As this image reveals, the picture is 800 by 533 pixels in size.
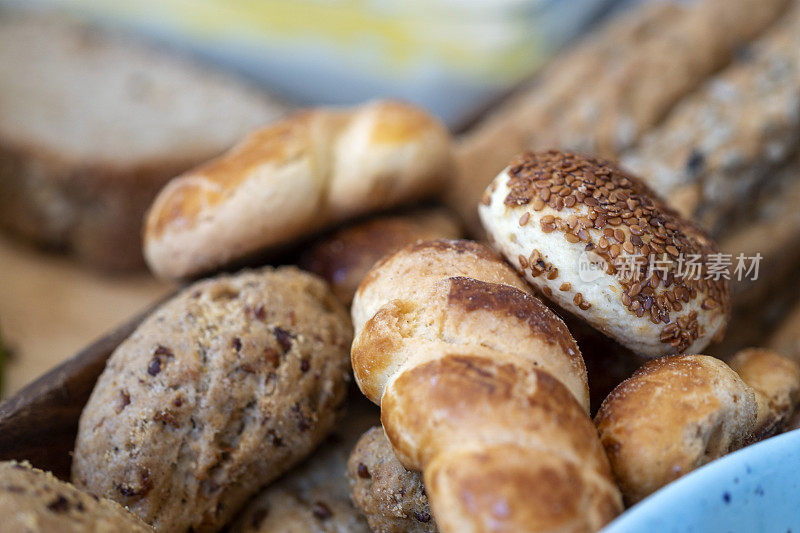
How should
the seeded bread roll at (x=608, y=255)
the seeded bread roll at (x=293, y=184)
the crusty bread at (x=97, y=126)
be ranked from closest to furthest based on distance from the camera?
the seeded bread roll at (x=608, y=255)
the seeded bread roll at (x=293, y=184)
the crusty bread at (x=97, y=126)

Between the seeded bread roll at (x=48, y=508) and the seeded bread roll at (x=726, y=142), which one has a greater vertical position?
the seeded bread roll at (x=48, y=508)

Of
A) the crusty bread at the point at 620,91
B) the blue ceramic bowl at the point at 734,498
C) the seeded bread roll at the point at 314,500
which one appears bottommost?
the seeded bread roll at the point at 314,500

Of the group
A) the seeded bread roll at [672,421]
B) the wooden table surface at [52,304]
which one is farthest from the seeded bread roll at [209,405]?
the wooden table surface at [52,304]

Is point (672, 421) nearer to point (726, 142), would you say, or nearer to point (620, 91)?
point (726, 142)

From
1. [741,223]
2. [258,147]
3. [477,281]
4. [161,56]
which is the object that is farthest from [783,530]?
[161,56]

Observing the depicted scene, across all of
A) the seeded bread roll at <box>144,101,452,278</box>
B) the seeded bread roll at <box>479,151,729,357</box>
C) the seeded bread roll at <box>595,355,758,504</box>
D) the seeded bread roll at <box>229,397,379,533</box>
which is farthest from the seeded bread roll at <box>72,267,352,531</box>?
the seeded bread roll at <box>595,355,758,504</box>

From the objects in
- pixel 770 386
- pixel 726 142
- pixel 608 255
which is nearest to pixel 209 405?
pixel 608 255

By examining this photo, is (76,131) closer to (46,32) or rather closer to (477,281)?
(46,32)

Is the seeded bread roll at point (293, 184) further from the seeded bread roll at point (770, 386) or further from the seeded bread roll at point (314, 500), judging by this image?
the seeded bread roll at point (770, 386)

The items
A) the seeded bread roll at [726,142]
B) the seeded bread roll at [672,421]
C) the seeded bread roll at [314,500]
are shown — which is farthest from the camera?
the seeded bread roll at [726,142]

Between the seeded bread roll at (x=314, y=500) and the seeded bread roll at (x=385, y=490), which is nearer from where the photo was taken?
the seeded bread roll at (x=385, y=490)
